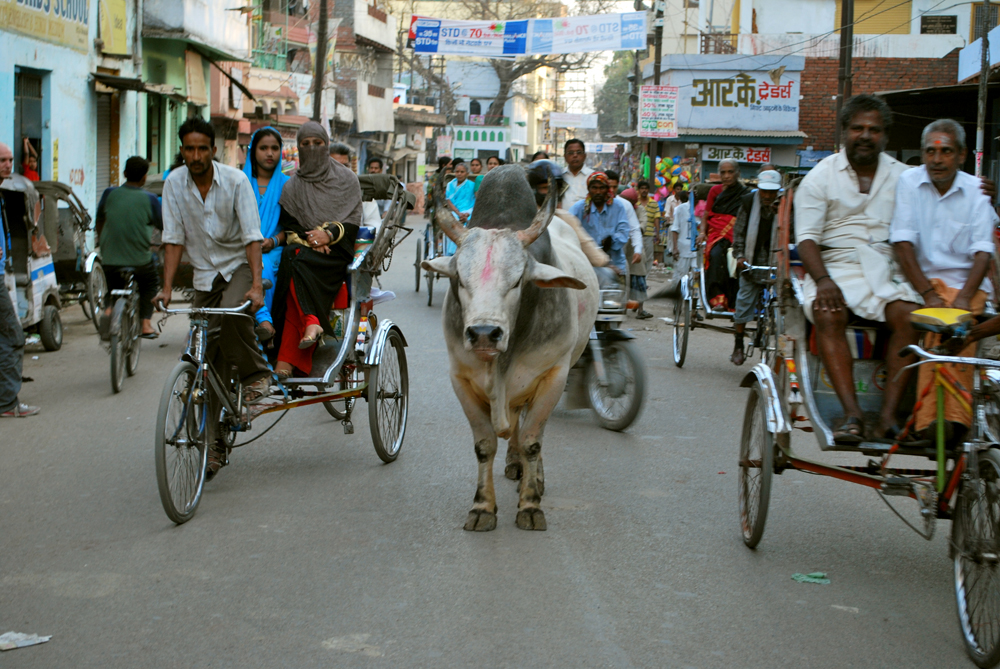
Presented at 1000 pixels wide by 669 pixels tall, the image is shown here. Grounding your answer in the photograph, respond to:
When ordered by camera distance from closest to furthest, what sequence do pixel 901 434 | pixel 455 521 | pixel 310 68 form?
pixel 901 434, pixel 455 521, pixel 310 68

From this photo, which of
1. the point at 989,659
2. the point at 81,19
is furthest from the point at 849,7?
the point at 989,659

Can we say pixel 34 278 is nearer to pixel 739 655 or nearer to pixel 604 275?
pixel 604 275

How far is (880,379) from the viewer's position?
194 inches

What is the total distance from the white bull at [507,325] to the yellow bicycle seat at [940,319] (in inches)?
60.6

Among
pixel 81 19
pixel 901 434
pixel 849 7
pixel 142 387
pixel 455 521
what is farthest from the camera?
pixel 849 7

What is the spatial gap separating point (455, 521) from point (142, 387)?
4755mm

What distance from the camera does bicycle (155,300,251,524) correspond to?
5102mm

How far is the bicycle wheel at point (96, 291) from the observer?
11.4m

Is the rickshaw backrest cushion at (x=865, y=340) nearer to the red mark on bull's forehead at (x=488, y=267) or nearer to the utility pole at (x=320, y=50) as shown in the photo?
the red mark on bull's forehead at (x=488, y=267)

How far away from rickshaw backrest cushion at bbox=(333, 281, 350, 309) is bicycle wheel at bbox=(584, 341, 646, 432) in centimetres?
198

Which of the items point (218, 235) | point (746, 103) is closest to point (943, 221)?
point (218, 235)

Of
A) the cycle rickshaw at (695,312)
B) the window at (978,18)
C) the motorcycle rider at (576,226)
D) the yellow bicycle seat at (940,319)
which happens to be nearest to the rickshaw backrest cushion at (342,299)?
the motorcycle rider at (576,226)

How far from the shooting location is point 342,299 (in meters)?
6.82

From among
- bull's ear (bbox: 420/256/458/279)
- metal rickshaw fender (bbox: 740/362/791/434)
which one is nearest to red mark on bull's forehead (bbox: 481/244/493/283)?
bull's ear (bbox: 420/256/458/279)
